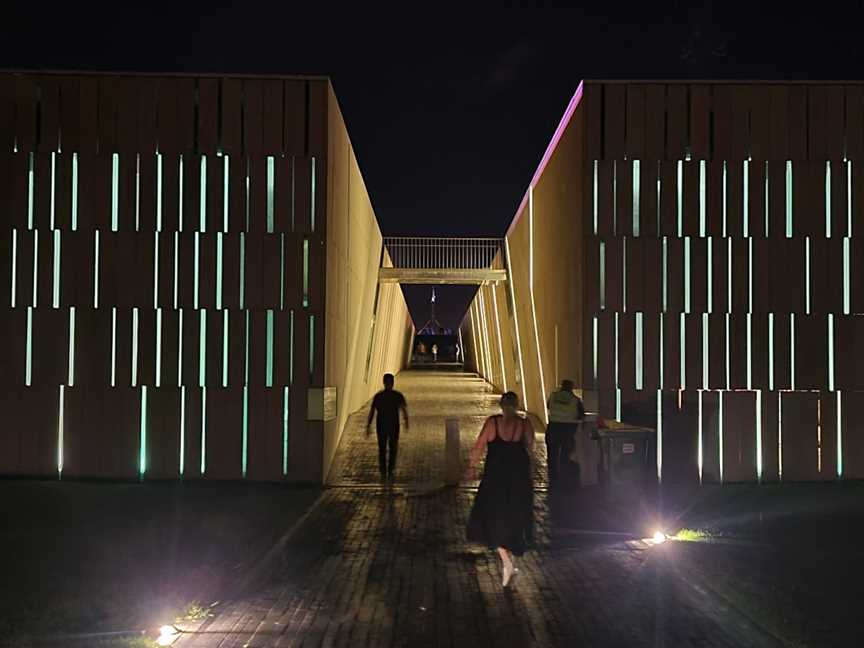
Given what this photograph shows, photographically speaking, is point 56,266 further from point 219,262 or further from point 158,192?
point 219,262

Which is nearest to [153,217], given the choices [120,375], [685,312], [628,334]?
[120,375]

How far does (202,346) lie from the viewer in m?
12.4

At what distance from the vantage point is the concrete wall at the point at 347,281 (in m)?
13.0

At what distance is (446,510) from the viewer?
34.4 feet

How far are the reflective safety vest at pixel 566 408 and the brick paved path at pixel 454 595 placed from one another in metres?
1.77

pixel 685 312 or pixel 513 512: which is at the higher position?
pixel 685 312

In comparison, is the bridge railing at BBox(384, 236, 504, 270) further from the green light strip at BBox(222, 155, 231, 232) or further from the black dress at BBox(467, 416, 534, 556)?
the black dress at BBox(467, 416, 534, 556)

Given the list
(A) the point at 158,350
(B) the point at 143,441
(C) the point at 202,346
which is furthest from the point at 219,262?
(B) the point at 143,441

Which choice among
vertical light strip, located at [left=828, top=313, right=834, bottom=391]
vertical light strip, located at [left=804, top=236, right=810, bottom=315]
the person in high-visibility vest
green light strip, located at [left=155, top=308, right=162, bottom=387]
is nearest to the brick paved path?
the person in high-visibility vest

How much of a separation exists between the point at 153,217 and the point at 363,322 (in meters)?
8.86

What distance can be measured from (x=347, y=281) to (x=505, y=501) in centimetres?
958

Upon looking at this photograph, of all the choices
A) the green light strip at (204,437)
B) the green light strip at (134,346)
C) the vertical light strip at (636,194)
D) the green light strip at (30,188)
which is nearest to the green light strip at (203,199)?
the green light strip at (134,346)

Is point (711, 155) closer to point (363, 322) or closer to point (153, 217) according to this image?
point (153, 217)

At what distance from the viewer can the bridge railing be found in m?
26.0
